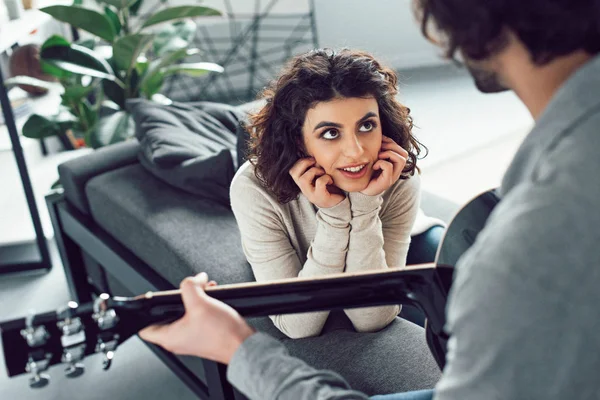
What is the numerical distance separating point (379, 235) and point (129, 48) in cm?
129

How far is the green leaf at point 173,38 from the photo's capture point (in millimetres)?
2359

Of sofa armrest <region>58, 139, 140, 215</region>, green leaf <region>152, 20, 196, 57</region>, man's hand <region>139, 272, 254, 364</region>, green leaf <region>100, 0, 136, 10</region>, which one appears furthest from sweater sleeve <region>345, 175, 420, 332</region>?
green leaf <region>100, 0, 136, 10</region>

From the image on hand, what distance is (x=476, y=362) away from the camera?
0.56 metres

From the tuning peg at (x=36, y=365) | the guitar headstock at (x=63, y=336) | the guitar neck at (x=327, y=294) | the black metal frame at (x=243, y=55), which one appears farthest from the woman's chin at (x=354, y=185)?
the black metal frame at (x=243, y=55)

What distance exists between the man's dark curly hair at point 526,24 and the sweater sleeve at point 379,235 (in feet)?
2.18

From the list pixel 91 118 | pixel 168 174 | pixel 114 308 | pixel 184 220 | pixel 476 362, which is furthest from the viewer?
pixel 91 118

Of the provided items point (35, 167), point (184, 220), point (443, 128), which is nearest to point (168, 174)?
point (184, 220)

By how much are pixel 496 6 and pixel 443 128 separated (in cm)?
292

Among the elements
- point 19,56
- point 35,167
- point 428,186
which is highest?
point 19,56

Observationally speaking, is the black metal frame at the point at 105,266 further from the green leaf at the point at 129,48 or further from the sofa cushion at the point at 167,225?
the green leaf at the point at 129,48

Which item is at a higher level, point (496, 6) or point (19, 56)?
point (496, 6)

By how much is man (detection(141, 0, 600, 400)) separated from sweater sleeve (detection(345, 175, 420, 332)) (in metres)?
0.65

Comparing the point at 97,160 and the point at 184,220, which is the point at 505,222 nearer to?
the point at 184,220

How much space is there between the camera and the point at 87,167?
78.6 inches
